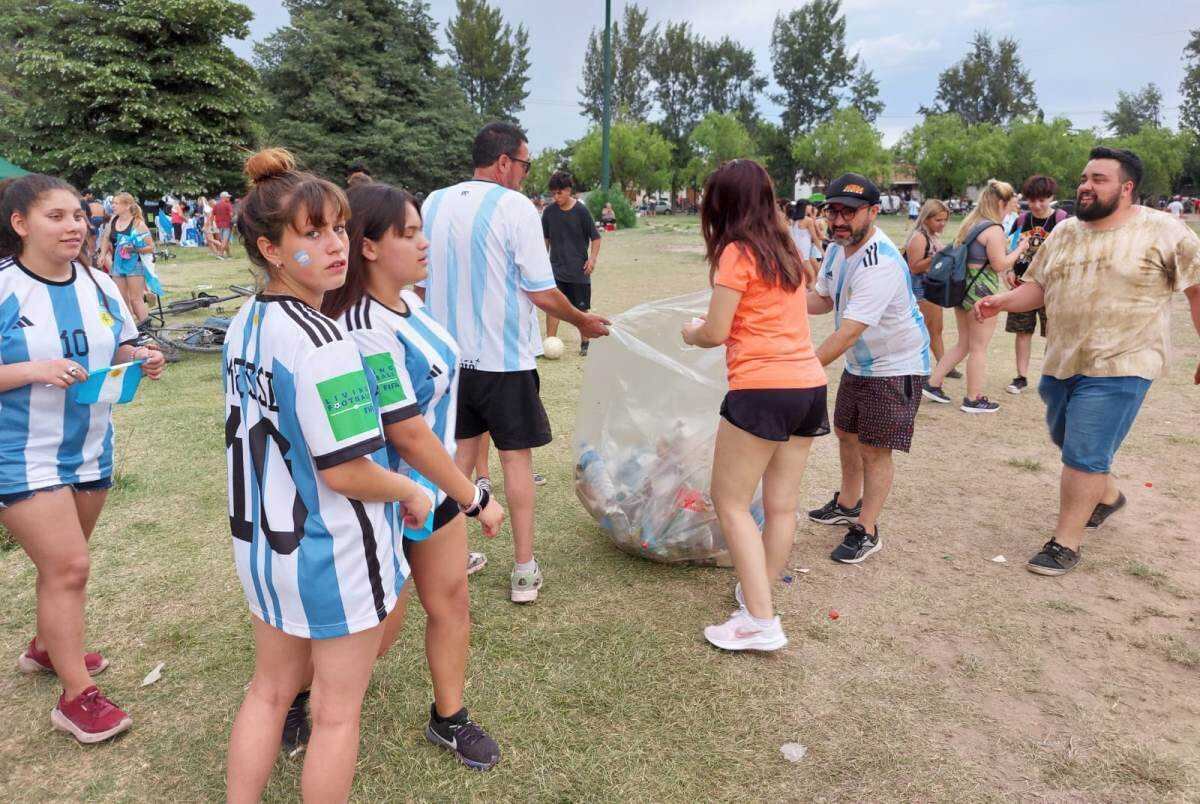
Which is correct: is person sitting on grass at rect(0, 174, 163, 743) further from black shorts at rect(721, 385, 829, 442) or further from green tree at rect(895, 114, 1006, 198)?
green tree at rect(895, 114, 1006, 198)

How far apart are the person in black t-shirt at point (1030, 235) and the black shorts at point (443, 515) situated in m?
5.87

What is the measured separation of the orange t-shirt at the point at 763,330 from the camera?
2662mm

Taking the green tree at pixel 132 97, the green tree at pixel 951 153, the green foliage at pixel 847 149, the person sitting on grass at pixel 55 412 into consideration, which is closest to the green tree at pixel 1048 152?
the green tree at pixel 951 153

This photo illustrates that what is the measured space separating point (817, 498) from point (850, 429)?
2.85 feet

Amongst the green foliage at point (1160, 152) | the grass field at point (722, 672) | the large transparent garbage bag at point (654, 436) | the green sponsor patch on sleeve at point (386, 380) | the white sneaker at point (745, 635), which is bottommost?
the grass field at point (722, 672)

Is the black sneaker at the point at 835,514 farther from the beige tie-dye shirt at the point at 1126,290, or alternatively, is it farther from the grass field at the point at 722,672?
the beige tie-dye shirt at the point at 1126,290

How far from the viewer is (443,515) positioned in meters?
2.00

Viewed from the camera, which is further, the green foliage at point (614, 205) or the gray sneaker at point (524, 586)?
the green foliage at point (614, 205)

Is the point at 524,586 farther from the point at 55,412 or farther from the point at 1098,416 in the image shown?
the point at 1098,416

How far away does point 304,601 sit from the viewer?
61.4 inches

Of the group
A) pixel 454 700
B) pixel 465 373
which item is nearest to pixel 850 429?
pixel 465 373

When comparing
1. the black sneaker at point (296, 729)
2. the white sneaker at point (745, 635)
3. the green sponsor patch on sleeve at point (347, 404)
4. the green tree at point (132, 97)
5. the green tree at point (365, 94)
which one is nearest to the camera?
the green sponsor patch on sleeve at point (347, 404)

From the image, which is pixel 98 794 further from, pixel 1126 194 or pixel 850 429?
pixel 1126 194

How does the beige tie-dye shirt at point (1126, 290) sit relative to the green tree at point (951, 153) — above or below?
below
